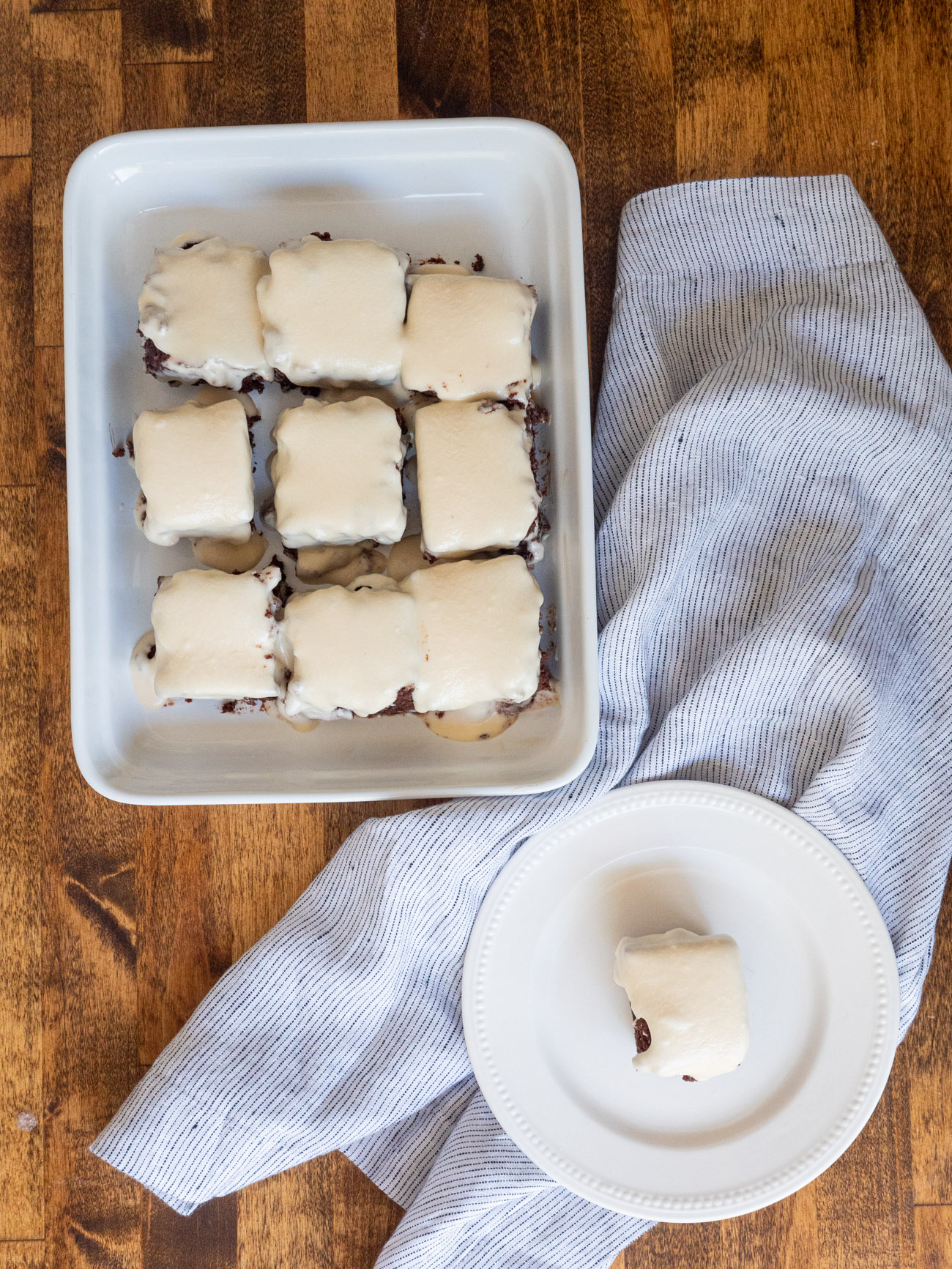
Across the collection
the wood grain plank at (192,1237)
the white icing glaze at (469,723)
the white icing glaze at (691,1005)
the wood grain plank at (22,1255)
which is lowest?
the wood grain plank at (22,1255)

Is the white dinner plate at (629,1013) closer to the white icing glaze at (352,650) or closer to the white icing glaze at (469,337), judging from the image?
the white icing glaze at (352,650)

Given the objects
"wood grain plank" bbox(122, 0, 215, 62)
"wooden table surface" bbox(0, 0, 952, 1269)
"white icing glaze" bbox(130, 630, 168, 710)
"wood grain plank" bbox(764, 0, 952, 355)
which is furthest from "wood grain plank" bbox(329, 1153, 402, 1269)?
"wood grain plank" bbox(122, 0, 215, 62)

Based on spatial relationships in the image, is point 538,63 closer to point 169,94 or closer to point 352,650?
point 169,94

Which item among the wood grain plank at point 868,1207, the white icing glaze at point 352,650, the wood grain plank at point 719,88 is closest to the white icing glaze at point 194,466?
the white icing glaze at point 352,650

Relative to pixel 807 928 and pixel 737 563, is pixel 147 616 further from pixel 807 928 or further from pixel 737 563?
pixel 807 928

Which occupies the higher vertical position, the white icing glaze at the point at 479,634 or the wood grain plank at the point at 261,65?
the wood grain plank at the point at 261,65

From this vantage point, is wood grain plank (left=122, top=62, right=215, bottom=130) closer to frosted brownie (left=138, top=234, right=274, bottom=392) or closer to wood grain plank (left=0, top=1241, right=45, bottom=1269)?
frosted brownie (left=138, top=234, right=274, bottom=392)

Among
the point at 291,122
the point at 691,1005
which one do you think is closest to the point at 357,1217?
the point at 691,1005
